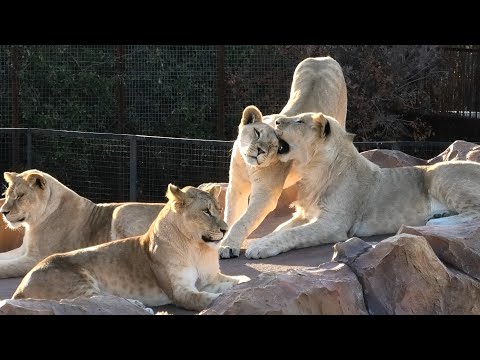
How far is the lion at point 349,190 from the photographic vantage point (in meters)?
7.69

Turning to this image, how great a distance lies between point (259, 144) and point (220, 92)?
5.83 metres

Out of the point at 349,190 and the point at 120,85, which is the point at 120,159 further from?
the point at 349,190

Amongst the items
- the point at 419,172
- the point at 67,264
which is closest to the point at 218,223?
the point at 67,264

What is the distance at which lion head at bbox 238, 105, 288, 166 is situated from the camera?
7.88 meters

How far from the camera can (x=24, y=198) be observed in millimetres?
7953

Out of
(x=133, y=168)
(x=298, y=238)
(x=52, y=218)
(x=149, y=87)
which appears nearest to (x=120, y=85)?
(x=149, y=87)

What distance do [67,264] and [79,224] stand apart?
6.43 feet

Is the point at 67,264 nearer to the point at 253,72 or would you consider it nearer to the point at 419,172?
the point at 419,172

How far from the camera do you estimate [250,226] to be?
7.92 metres

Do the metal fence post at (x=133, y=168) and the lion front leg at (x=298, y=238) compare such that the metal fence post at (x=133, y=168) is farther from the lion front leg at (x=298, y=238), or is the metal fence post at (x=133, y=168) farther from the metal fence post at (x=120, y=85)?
the lion front leg at (x=298, y=238)

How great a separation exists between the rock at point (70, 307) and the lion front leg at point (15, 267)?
2978mm

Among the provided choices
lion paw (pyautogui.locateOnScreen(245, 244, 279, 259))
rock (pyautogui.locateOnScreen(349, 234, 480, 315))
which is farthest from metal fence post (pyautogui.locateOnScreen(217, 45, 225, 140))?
rock (pyautogui.locateOnScreen(349, 234, 480, 315))

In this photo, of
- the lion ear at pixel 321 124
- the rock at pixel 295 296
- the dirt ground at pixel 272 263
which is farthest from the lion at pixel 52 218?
the rock at pixel 295 296

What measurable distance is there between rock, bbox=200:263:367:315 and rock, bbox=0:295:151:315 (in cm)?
44
